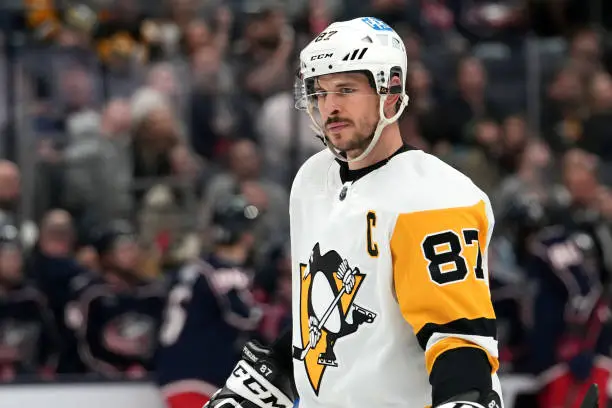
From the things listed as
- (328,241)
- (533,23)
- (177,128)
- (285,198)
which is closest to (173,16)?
(177,128)

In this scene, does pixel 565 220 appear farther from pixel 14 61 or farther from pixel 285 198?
pixel 14 61

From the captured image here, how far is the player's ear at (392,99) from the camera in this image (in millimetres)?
2725

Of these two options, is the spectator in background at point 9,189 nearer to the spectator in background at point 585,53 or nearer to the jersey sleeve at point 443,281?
the spectator in background at point 585,53

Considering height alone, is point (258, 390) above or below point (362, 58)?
below

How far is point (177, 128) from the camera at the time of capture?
23.4 ft

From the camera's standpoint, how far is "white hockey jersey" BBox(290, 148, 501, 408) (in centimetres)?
254

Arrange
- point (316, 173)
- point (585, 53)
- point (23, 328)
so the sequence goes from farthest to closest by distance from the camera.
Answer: point (585, 53) < point (23, 328) < point (316, 173)

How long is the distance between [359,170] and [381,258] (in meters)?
0.24

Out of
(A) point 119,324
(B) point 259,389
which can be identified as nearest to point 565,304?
(A) point 119,324

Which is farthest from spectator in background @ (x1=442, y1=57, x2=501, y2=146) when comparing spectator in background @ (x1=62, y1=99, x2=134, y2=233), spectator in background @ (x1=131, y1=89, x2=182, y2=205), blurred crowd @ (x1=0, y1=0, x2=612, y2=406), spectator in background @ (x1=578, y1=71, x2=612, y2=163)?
spectator in background @ (x1=62, y1=99, x2=134, y2=233)

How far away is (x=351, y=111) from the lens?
270 cm

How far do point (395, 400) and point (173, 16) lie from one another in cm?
561

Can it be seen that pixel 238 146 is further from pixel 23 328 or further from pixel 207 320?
pixel 23 328

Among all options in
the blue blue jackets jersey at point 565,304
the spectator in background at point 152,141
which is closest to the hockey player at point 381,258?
the blue blue jackets jersey at point 565,304
